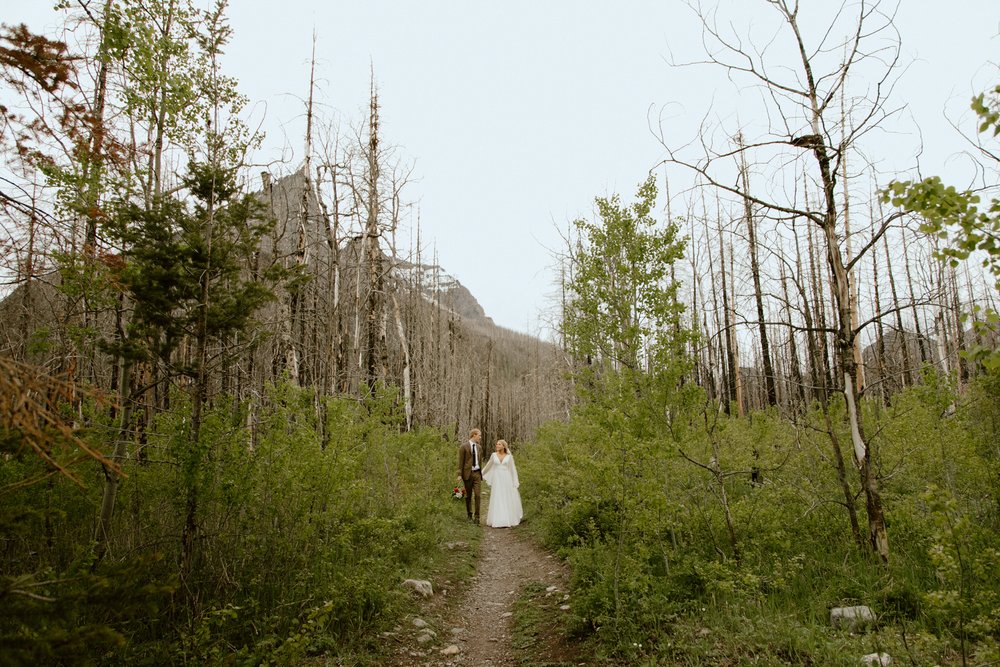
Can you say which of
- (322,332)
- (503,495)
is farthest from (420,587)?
(322,332)

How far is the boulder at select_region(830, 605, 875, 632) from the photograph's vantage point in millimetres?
3441

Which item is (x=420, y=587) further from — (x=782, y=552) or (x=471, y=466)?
(x=471, y=466)

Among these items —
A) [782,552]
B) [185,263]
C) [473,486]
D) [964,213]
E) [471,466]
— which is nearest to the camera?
[964,213]

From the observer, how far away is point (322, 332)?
13305 millimetres

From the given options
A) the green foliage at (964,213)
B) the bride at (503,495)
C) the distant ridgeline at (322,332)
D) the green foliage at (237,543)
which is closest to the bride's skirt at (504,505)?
the bride at (503,495)

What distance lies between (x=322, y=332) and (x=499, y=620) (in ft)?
31.8

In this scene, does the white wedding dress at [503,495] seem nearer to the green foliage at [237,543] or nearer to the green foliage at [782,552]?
the green foliage at [782,552]

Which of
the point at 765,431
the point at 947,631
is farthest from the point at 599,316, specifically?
the point at 947,631

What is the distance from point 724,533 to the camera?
5246mm

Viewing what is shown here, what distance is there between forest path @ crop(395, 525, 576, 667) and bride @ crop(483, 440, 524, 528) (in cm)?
277

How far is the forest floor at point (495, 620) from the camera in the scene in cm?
430

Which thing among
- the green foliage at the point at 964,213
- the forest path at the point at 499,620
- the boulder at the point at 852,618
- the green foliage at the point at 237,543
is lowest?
the forest path at the point at 499,620

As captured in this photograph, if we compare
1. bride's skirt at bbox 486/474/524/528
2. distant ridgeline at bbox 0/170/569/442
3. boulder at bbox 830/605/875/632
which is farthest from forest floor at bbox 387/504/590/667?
bride's skirt at bbox 486/474/524/528

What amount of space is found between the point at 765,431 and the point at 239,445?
7.31 m
